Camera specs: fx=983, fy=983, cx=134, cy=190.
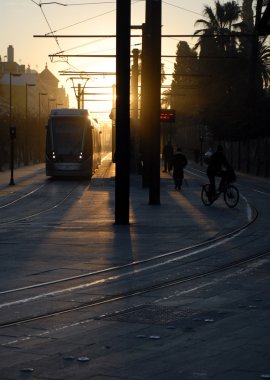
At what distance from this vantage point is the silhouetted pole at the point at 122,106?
21531 mm

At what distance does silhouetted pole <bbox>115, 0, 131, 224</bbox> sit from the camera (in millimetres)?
21531

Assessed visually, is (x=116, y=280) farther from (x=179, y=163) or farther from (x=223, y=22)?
(x=223, y=22)

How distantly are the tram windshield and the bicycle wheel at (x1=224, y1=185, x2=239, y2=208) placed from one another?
880 inches

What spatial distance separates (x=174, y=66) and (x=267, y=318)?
5489 inches

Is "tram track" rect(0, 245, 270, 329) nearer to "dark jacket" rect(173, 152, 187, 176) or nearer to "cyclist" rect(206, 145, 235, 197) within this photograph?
"cyclist" rect(206, 145, 235, 197)

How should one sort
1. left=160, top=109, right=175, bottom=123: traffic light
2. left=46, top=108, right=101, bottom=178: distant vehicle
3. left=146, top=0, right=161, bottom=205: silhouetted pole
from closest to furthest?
left=146, top=0, right=161, bottom=205: silhouetted pole, left=160, top=109, right=175, bottom=123: traffic light, left=46, top=108, right=101, bottom=178: distant vehicle

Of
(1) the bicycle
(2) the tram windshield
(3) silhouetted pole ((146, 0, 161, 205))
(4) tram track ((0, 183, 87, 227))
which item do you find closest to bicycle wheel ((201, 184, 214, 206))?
(1) the bicycle

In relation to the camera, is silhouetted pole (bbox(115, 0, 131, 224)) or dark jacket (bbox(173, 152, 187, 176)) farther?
dark jacket (bbox(173, 152, 187, 176))

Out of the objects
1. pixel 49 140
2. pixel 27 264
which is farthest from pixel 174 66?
pixel 27 264

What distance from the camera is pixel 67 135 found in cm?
5044

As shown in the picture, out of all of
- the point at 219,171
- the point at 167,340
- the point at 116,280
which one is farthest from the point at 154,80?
the point at 167,340

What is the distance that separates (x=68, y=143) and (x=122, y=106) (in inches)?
1132

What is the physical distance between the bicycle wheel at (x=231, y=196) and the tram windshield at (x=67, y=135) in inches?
880

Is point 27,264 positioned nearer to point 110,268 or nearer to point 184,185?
point 110,268
